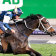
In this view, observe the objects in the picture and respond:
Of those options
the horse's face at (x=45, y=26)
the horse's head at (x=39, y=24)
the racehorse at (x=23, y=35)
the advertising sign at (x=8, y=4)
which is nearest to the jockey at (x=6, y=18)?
the racehorse at (x=23, y=35)

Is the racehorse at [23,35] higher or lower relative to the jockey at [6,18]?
lower

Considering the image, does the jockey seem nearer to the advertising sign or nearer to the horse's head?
the horse's head

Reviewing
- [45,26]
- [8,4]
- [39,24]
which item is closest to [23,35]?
[39,24]

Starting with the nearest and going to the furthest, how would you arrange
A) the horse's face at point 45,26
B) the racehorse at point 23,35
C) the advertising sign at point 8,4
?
the racehorse at point 23,35, the horse's face at point 45,26, the advertising sign at point 8,4

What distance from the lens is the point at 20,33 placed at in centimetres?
812

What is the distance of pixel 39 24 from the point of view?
8102 millimetres

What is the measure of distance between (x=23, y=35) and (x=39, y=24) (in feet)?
1.68

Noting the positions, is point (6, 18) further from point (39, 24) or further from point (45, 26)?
point (45, 26)

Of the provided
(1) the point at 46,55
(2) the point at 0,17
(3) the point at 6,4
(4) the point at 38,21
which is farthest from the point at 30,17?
(3) the point at 6,4

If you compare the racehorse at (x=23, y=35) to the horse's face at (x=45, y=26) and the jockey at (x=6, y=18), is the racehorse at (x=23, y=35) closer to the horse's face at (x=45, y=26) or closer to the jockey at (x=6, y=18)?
the horse's face at (x=45, y=26)

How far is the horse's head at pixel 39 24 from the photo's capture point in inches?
317

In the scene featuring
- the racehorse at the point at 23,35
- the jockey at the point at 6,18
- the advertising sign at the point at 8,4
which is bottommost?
the advertising sign at the point at 8,4

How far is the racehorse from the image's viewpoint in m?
7.91

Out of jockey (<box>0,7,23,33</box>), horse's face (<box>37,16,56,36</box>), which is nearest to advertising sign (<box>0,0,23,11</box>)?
jockey (<box>0,7,23,33</box>)
